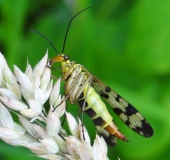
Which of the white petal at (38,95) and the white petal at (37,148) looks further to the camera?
the white petal at (38,95)

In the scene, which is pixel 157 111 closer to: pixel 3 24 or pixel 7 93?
pixel 3 24

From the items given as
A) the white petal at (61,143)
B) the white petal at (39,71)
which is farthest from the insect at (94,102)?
the white petal at (61,143)

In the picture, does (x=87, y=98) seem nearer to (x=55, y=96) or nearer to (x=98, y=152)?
(x=55, y=96)

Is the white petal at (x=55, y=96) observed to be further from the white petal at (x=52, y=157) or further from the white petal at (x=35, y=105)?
the white petal at (x=52, y=157)

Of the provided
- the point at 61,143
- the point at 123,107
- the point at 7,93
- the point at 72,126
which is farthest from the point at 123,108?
the point at 7,93

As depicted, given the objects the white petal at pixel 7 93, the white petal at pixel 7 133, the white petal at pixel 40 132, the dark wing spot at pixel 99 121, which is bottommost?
the white petal at pixel 7 133

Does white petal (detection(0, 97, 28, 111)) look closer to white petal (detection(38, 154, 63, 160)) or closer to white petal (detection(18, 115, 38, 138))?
white petal (detection(18, 115, 38, 138))
